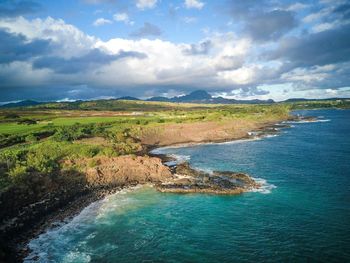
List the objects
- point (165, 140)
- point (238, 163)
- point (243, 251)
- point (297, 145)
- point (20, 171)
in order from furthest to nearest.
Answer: point (165, 140), point (297, 145), point (238, 163), point (20, 171), point (243, 251)

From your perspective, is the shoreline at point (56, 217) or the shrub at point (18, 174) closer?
the shoreline at point (56, 217)

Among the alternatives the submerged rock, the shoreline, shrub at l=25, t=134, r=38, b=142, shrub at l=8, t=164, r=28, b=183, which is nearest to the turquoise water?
the shoreline

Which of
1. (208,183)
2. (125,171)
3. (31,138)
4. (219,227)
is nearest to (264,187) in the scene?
(208,183)

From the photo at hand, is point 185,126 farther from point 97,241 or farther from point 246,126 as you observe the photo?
point 97,241

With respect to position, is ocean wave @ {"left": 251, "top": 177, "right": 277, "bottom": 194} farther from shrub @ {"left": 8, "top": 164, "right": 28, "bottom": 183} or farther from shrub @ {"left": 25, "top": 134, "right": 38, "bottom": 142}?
shrub @ {"left": 25, "top": 134, "right": 38, "bottom": 142}

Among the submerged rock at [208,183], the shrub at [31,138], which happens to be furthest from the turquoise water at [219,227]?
the shrub at [31,138]

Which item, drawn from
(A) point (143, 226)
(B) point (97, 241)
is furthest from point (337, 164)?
(B) point (97, 241)

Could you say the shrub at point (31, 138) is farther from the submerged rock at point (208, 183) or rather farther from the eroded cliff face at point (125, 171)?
the submerged rock at point (208, 183)
